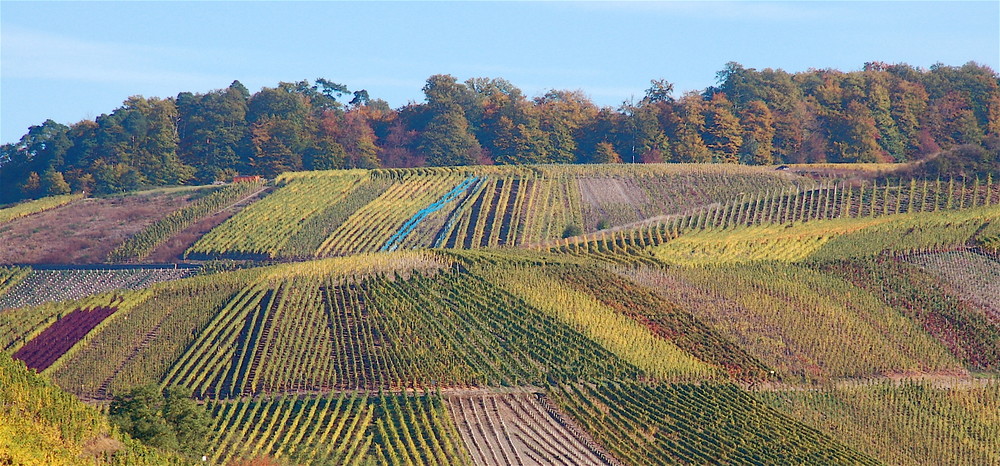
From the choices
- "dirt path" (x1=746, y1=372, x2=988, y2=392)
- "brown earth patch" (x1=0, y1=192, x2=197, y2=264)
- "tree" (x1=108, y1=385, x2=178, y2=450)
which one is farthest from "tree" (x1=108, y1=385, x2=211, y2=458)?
"brown earth patch" (x1=0, y1=192, x2=197, y2=264)

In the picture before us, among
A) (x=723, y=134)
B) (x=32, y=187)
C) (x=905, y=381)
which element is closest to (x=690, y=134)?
(x=723, y=134)

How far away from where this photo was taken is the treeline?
85188 mm

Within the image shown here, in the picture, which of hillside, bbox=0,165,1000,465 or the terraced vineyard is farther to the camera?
hillside, bbox=0,165,1000,465

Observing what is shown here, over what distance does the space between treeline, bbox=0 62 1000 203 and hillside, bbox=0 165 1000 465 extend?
22892 millimetres

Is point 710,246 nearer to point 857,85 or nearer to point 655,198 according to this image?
point 655,198

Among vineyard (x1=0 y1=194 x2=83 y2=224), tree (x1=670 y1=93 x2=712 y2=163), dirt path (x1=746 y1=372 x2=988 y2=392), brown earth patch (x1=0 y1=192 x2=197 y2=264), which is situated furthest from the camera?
tree (x1=670 y1=93 x2=712 y2=163)

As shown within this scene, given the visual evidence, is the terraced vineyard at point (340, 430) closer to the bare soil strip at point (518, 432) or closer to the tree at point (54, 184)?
the bare soil strip at point (518, 432)

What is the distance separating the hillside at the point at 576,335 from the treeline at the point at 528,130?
22.9m

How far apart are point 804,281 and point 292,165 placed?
4511 cm

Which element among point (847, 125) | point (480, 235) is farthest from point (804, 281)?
point (847, 125)

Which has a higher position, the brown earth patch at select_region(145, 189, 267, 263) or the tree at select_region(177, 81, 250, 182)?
→ the tree at select_region(177, 81, 250, 182)

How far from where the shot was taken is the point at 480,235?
201 ft

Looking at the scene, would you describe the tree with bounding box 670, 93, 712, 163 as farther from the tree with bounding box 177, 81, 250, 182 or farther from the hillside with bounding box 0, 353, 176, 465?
the hillside with bounding box 0, 353, 176, 465

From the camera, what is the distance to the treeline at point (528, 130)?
85188mm
